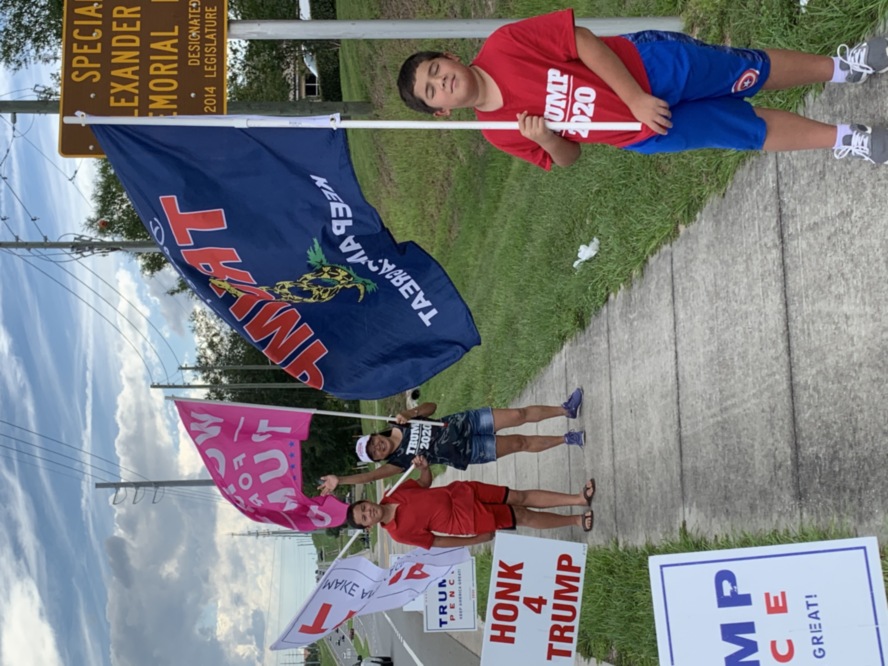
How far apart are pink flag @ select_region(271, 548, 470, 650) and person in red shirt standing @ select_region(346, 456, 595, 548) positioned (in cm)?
17

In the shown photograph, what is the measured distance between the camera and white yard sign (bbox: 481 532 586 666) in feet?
21.6

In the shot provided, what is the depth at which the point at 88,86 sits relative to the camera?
6707 mm

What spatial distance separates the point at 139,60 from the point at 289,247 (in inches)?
112

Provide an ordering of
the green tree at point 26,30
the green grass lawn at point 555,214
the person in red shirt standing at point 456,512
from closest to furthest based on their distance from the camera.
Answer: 1. the green grass lawn at point 555,214
2. the person in red shirt standing at point 456,512
3. the green tree at point 26,30

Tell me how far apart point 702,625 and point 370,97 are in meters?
14.5

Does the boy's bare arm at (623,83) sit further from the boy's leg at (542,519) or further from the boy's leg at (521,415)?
the boy's leg at (542,519)

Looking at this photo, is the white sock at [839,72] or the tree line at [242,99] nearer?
the white sock at [839,72]

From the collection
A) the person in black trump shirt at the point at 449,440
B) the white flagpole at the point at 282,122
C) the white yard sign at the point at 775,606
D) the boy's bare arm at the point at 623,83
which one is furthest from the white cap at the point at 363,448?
the white yard sign at the point at 775,606

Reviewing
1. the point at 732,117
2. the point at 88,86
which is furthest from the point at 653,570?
the point at 88,86

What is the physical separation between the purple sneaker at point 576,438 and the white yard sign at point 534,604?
1.45 metres

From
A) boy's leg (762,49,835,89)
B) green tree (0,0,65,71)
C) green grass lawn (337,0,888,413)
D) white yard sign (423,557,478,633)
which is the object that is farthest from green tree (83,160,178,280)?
boy's leg (762,49,835,89)

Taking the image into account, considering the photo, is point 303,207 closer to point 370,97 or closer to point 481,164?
point 481,164

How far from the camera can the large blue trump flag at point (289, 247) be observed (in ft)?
16.0

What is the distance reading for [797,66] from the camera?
4.33 meters
